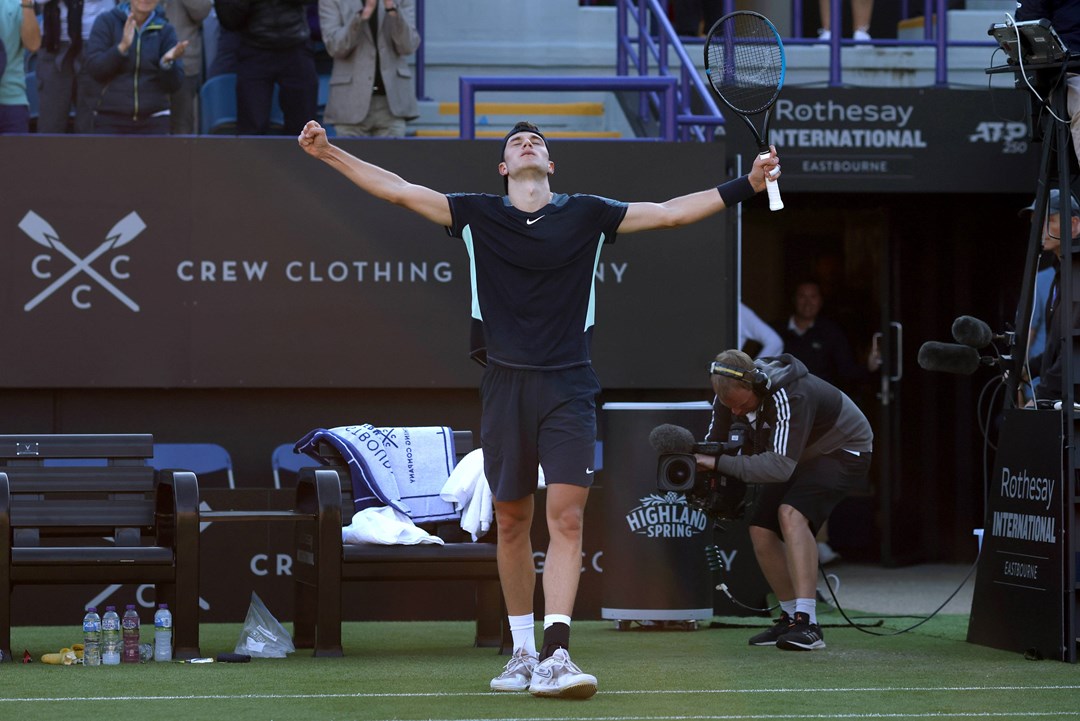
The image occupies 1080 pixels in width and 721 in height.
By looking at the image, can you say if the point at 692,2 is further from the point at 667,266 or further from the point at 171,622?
the point at 171,622

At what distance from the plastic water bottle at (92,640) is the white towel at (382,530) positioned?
1.13 meters

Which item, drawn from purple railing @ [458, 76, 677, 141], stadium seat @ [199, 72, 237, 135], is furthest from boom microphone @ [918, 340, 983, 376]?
stadium seat @ [199, 72, 237, 135]

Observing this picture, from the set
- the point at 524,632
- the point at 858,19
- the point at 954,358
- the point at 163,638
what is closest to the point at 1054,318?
the point at 954,358

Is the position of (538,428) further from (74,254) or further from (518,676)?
(74,254)

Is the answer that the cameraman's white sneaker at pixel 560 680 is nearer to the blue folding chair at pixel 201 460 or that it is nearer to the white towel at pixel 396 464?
the white towel at pixel 396 464

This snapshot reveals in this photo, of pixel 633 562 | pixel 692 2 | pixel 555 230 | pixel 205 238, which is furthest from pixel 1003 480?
pixel 692 2

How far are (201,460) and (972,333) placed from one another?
4.44 metres

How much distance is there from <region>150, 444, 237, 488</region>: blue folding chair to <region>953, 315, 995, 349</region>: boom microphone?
426cm

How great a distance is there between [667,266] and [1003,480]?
279 centimetres

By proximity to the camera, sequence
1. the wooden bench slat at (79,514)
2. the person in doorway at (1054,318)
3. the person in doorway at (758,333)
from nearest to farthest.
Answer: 1. the person in doorway at (1054,318)
2. the wooden bench slat at (79,514)
3. the person in doorway at (758,333)

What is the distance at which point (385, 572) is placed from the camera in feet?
25.9

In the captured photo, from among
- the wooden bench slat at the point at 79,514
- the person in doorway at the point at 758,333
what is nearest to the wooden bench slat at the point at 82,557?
the wooden bench slat at the point at 79,514

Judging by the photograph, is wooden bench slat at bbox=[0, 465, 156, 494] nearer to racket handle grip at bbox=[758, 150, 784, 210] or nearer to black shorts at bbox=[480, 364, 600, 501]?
black shorts at bbox=[480, 364, 600, 501]

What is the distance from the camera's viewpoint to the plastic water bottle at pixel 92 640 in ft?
24.2
